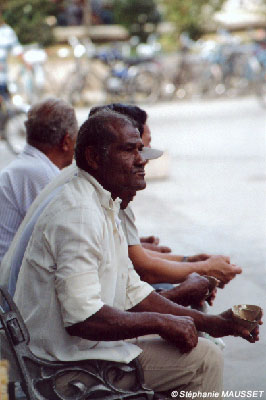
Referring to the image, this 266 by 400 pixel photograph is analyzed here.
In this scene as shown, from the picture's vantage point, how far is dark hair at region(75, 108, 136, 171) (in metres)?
2.47

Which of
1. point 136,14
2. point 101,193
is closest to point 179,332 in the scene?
point 101,193

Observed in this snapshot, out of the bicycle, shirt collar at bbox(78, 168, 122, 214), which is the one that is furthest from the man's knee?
the bicycle

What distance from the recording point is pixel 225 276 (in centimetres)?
348

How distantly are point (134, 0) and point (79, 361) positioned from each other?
2262 centimetres

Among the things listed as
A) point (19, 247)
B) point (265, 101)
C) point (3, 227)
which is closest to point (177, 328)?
point (19, 247)

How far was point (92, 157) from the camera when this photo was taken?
2486mm

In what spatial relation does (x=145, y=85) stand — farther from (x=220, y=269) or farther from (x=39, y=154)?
(x=220, y=269)

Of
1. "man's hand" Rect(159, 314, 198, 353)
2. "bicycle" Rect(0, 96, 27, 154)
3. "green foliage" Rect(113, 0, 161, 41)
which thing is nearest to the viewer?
"man's hand" Rect(159, 314, 198, 353)

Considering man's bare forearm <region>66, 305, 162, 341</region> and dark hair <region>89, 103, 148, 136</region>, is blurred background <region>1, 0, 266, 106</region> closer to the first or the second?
dark hair <region>89, 103, 148, 136</region>

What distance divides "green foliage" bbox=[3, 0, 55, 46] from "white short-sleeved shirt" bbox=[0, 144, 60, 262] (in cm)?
1804

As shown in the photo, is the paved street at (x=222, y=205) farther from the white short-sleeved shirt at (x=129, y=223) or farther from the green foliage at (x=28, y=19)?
the green foliage at (x=28, y=19)

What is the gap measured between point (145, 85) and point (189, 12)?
6.86 metres

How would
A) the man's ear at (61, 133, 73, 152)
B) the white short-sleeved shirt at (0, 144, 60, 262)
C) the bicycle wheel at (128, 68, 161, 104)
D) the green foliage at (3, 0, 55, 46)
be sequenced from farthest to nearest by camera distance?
1. the green foliage at (3, 0, 55, 46)
2. the bicycle wheel at (128, 68, 161, 104)
3. the man's ear at (61, 133, 73, 152)
4. the white short-sleeved shirt at (0, 144, 60, 262)

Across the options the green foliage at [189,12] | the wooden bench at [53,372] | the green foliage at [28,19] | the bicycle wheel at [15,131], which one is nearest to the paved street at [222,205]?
the bicycle wheel at [15,131]
